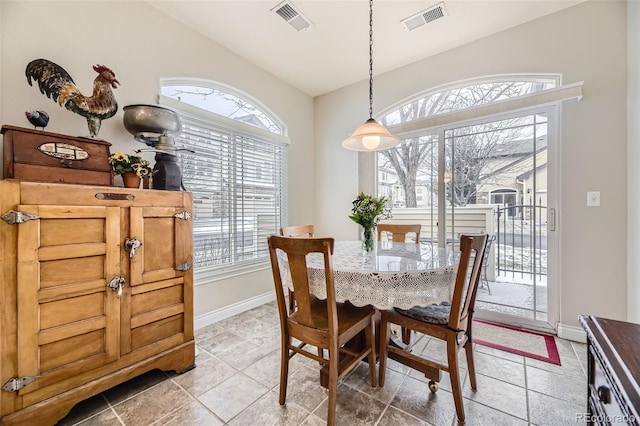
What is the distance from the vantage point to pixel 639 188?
77.0 inches

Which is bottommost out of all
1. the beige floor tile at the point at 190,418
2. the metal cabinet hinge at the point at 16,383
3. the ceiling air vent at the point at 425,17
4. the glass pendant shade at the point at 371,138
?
the beige floor tile at the point at 190,418

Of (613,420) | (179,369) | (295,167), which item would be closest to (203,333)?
(179,369)


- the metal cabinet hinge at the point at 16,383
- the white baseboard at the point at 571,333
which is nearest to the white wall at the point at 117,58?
the metal cabinet hinge at the point at 16,383

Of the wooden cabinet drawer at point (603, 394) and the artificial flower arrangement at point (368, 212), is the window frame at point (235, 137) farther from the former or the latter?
the wooden cabinet drawer at point (603, 394)

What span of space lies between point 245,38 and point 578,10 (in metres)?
3.10

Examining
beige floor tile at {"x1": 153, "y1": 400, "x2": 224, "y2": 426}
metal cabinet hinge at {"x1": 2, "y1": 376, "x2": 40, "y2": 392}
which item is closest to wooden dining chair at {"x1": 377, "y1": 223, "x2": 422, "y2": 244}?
beige floor tile at {"x1": 153, "y1": 400, "x2": 224, "y2": 426}

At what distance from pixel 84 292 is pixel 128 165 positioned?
848mm

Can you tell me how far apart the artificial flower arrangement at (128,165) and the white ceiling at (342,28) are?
1.53m

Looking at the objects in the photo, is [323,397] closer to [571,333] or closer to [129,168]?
[129,168]

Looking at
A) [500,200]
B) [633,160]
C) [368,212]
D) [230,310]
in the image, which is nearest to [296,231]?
[368,212]

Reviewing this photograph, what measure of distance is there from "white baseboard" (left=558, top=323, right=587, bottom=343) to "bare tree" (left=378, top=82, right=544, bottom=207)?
141cm

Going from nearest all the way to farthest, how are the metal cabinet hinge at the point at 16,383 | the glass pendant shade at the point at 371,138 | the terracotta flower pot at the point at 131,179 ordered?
the metal cabinet hinge at the point at 16,383 → the terracotta flower pot at the point at 131,179 → the glass pendant shade at the point at 371,138

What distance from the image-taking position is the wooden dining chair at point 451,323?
1.44 m

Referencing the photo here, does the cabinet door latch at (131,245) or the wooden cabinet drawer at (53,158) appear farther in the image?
the cabinet door latch at (131,245)
